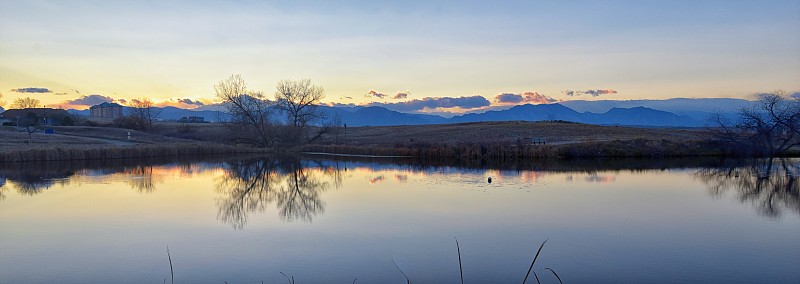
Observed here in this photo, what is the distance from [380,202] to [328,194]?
280cm

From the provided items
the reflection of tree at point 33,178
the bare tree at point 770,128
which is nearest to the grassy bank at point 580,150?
the bare tree at point 770,128

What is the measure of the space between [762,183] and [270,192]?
16.5 meters

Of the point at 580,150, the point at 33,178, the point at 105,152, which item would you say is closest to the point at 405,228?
the point at 33,178

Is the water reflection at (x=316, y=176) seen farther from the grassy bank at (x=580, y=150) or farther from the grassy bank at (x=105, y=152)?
the grassy bank at (x=580, y=150)

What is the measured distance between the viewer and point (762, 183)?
1969cm

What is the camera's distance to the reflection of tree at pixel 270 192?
14.3 m

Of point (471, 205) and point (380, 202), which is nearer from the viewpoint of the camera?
point (471, 205)

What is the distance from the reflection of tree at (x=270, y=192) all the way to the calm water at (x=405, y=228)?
0.08m

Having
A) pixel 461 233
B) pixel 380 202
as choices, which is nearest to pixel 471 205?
pixel 380 202

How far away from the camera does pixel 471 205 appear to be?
14.8 m

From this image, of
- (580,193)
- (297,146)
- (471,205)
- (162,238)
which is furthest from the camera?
(297,146)

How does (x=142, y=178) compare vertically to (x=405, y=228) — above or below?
above

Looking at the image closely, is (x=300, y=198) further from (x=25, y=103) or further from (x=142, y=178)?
(x=25, y=103)

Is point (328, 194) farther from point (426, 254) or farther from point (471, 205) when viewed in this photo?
point (426, 254)
